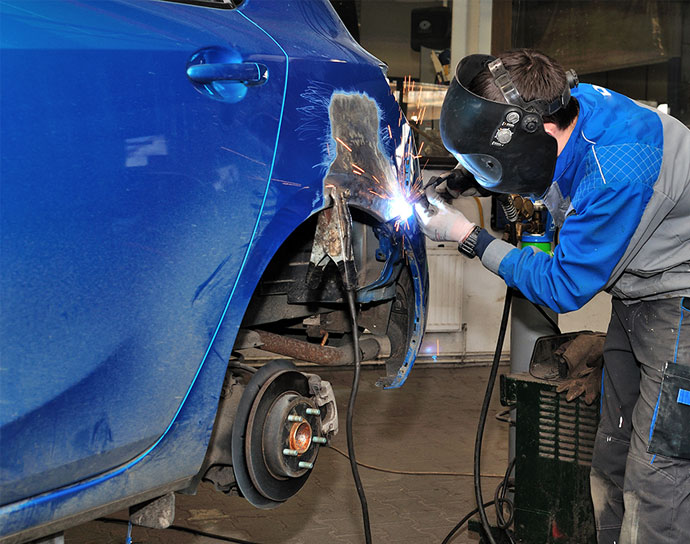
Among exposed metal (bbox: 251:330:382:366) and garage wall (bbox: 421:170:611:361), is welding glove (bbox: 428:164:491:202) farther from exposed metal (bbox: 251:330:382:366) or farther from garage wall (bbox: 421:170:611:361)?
garage wall (bbox: 421:170:611:361)

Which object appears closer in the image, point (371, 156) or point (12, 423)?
point (12, 423)

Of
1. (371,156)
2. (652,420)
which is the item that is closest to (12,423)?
(371,156)

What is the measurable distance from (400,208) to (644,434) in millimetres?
956

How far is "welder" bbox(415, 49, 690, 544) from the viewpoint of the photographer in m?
2.13

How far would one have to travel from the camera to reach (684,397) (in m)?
2.25

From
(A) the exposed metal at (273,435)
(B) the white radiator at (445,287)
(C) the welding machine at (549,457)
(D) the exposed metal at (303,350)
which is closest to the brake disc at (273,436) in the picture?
(A) the exposed metal at (273,435)

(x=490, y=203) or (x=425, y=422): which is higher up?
(x=490, y=203)

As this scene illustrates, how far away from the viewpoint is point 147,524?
1.83 m

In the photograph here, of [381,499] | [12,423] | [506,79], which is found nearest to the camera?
[12,423]

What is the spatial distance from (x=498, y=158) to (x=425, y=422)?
3332 millimetres

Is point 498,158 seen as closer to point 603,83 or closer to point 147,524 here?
point 147,524

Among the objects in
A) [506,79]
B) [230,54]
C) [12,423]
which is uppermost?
[230,54]

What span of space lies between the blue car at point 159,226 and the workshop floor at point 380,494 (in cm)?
139

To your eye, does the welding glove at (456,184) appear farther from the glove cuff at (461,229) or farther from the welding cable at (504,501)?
the welding cable at (504,501)
